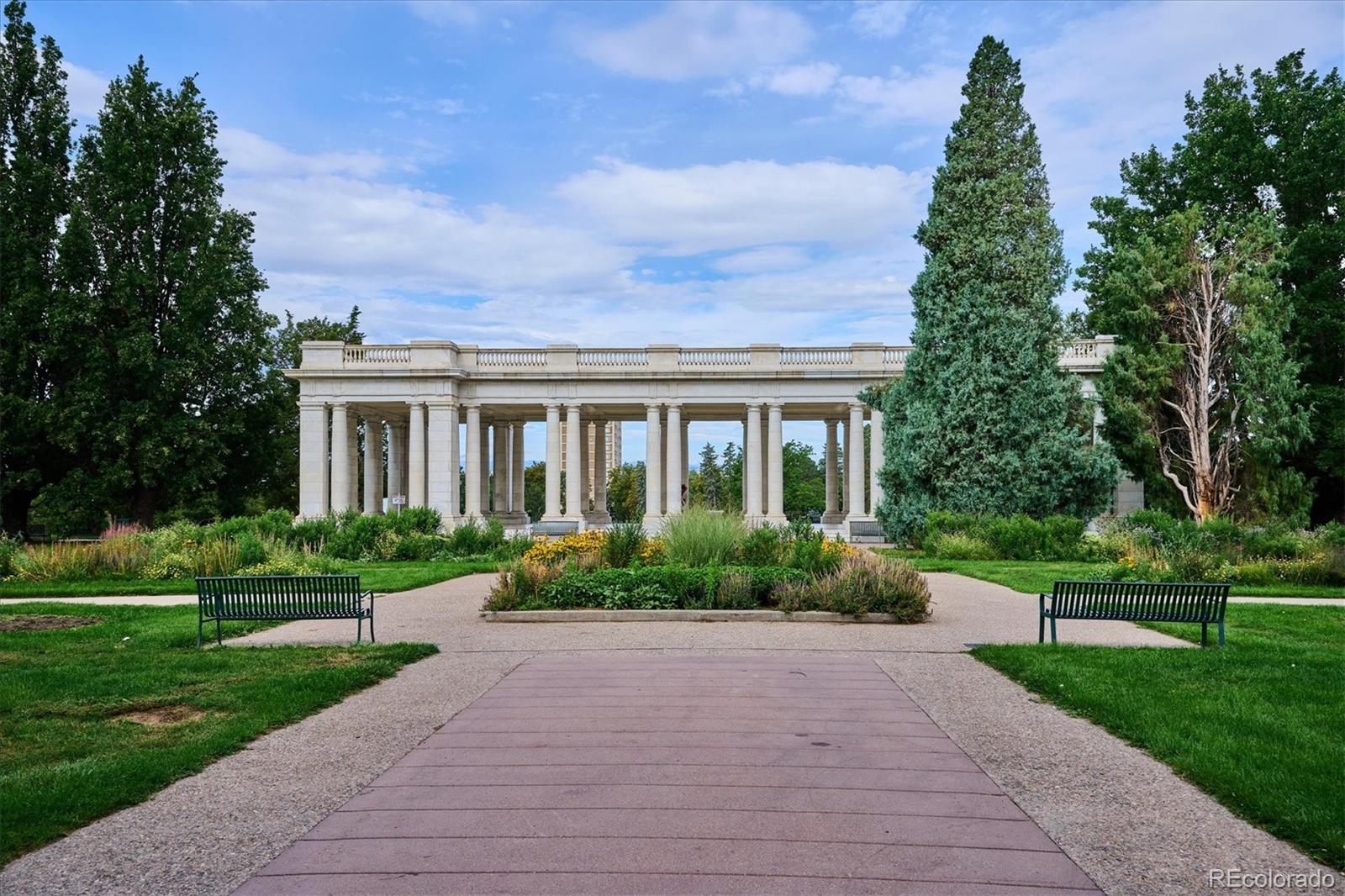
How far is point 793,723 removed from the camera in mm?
7156

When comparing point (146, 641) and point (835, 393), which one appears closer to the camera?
point (146, 641)

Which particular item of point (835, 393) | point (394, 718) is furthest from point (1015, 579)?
point (835, 393)

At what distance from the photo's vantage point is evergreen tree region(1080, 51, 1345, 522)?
103 ft

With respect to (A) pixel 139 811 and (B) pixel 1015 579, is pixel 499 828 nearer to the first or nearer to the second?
(A) pixel 139 811

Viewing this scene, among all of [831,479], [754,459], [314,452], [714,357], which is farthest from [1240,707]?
[314,452]

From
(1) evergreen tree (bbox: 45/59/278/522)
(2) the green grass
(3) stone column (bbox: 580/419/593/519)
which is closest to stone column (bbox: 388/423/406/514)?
(1) evergreen tree (bbox: 45/59/278/522)

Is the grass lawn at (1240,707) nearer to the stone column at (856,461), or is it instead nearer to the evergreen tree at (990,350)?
the evergreen tree at (990,350)

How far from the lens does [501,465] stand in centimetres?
5022

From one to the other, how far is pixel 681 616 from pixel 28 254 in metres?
36.0

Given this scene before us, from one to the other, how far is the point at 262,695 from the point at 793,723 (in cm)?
497

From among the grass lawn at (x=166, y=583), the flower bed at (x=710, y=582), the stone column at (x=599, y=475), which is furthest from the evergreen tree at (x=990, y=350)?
the stone column at (x=599, y=475)

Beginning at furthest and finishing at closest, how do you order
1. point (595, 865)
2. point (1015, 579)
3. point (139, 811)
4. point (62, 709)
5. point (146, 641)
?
point (1015, 579)
point (146, 641)
point (62, 709)
point (139, 811)
point (595, 865)

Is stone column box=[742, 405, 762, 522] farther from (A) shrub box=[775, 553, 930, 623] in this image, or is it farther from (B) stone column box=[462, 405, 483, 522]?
(A) shrub box=[775, 553, 930, 623]

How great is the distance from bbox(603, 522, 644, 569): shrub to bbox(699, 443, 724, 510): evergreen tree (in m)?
41.1
